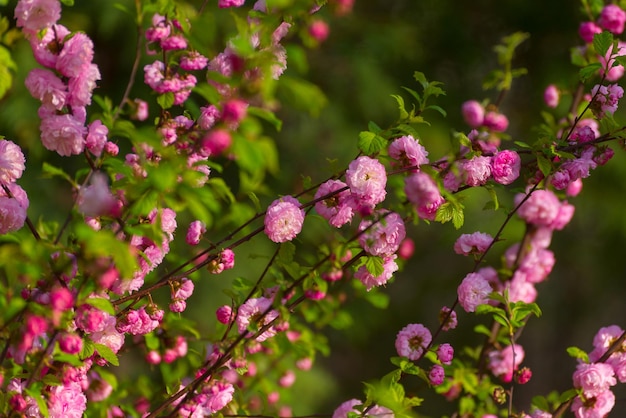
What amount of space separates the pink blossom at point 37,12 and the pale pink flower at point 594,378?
3.37 feet

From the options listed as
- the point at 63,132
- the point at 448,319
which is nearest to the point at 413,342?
the point at 448,319

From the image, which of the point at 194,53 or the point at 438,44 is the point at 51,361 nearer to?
the point at 194,53

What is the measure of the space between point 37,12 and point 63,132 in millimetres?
174

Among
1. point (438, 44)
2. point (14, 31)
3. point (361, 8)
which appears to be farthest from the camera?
point (361, 8)

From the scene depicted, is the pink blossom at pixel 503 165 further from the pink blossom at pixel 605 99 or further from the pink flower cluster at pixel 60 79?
the pink flower cluster at pixel 60 79

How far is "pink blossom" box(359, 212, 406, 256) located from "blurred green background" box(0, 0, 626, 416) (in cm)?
205

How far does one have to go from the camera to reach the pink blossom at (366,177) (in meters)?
1.11

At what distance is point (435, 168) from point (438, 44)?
3377 millimetres

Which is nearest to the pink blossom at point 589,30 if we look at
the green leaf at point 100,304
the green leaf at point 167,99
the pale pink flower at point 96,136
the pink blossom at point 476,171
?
the pink blossom at point 476,171

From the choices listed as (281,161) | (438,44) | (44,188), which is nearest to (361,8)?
(438,44)

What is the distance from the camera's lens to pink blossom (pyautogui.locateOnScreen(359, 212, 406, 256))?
3.77 ft

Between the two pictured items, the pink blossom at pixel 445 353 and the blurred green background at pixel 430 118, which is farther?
the blurred green background at pixel 430 118

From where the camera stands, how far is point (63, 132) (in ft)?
3.70

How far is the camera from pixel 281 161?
152 inches
